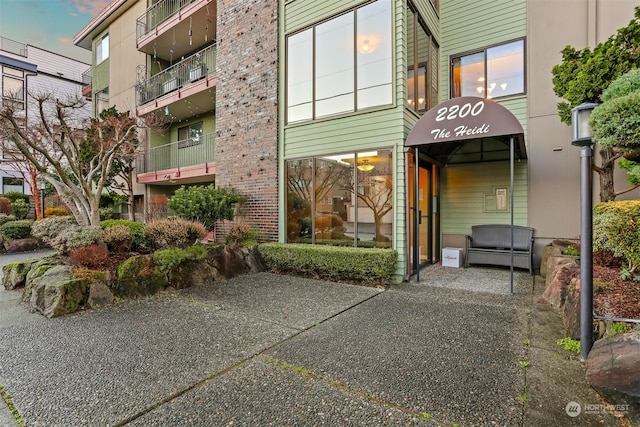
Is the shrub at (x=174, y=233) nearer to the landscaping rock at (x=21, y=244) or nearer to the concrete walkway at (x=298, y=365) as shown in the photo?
the concrete walkway at (x=298, y=365)

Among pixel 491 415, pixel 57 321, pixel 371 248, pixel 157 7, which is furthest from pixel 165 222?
pixel 157 7

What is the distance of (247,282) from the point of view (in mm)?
6387

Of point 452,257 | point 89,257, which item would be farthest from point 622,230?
point 89,257

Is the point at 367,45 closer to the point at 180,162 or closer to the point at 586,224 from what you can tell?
the point at 586,224

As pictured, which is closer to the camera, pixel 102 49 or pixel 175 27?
pixel 175 27

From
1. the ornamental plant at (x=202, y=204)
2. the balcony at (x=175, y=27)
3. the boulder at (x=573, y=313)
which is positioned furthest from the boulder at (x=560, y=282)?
the balcony at (x=175, y=27)

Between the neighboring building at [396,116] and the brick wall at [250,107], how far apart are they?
0.13ft

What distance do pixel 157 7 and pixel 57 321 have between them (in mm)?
14088

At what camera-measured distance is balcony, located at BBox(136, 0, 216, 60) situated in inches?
437

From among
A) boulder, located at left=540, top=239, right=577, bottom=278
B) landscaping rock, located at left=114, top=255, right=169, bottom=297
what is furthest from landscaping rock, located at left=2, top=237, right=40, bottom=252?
boulder, located at left=540, top=239, right=577, bottom=278

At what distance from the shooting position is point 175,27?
11.9 metres

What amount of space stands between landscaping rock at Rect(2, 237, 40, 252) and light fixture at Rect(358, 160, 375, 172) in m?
12.0

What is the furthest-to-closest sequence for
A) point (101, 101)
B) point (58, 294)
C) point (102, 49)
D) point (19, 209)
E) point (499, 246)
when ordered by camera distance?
1. point (102, 49)
2. point (101, 101)
3. point (19, 209)
4. point (499, 246)
5. point (58, 294)

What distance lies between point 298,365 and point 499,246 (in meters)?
6.22
